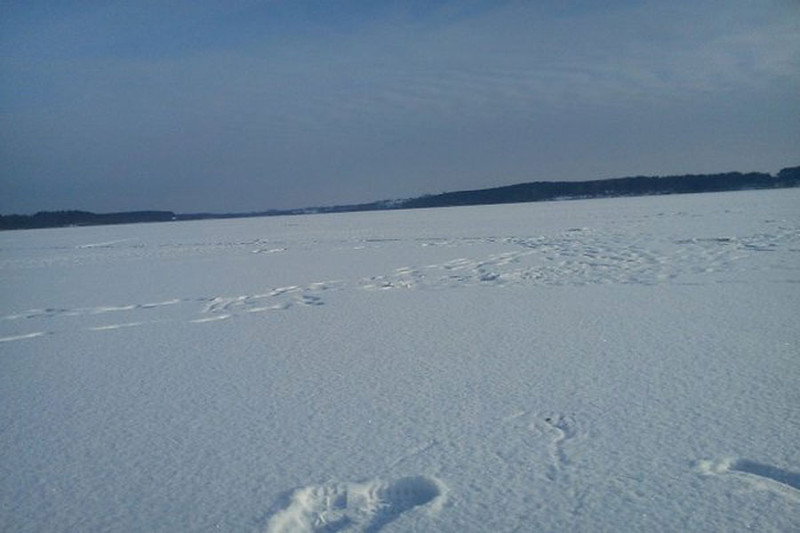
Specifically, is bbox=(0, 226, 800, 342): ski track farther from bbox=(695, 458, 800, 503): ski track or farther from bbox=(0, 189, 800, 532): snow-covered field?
bbox=(695, 458, 800, 503): ski track

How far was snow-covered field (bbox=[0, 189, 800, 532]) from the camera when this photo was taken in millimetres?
1963

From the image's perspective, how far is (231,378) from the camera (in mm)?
3486

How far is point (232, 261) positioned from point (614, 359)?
9266 mm

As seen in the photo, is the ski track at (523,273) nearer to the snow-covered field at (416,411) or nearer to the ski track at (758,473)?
the snow-covered field at (416,411)

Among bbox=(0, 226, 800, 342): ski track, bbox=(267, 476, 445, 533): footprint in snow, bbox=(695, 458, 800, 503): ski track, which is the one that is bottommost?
bbox=(695, 458, 800, 503): ski track

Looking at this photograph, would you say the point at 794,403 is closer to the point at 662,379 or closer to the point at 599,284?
the point at 662,379

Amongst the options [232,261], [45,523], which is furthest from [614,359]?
[232,261]

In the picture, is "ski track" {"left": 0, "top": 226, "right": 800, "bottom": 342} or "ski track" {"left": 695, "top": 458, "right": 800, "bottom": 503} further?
"ski track" {"left": 0, "top": 226, "right": 800, "bottom": 342}

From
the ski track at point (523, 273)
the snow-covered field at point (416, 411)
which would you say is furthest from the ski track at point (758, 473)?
the ski track at point (523, 273)

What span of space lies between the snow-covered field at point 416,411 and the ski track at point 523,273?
10 centimetres

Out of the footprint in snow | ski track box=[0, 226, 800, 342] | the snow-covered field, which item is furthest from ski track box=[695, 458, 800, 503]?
ski track box=[0, 226, 800, 342]

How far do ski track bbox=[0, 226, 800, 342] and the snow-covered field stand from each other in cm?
10

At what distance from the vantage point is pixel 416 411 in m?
2.78

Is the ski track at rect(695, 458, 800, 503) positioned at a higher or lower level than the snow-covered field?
lower
